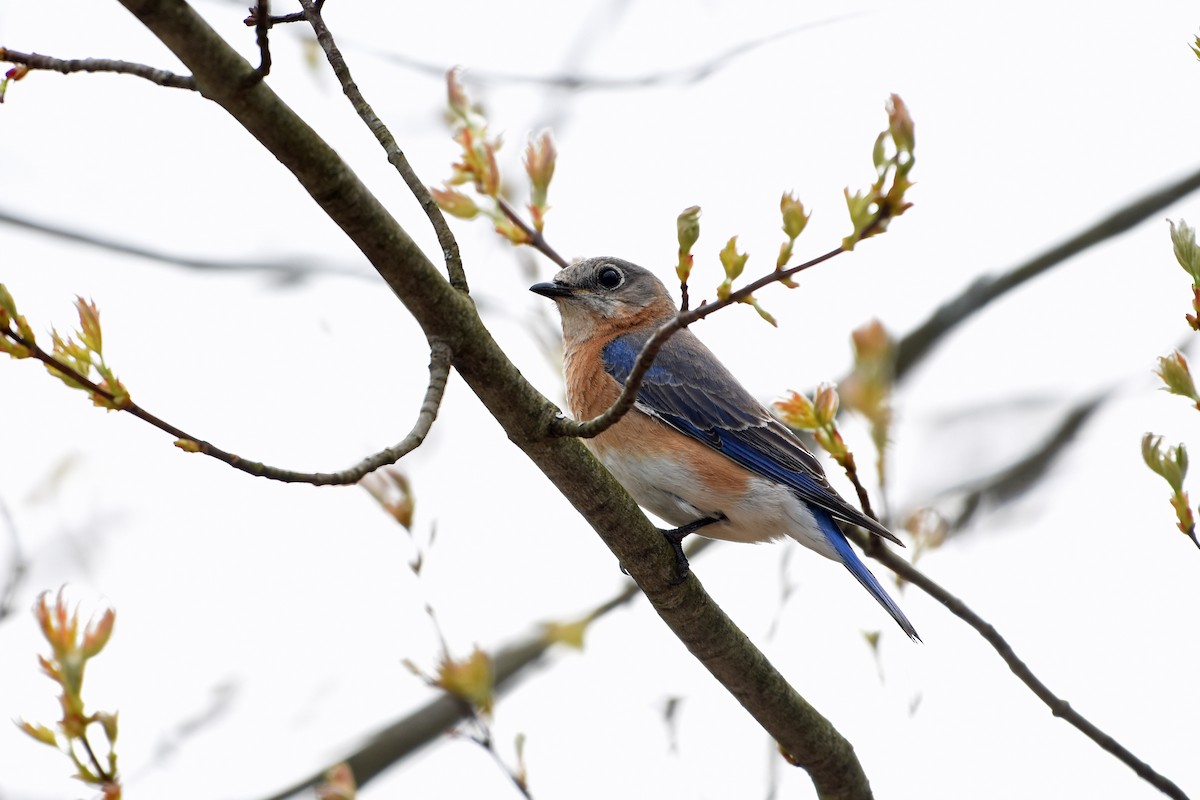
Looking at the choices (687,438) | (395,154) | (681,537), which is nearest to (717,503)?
(687,438)

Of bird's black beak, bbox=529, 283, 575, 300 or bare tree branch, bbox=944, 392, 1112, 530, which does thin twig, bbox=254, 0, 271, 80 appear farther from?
bare tree branch, bbox=944, 392, 1112, 530

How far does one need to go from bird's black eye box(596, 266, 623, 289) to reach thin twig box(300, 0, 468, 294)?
3986 millimetres

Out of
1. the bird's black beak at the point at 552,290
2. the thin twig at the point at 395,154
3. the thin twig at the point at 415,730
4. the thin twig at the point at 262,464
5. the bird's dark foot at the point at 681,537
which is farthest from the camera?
the bird's black beak at the point at 552,290

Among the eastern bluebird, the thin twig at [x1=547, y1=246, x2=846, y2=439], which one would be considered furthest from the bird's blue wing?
the thin twig at [x1=547, y1=246, x2=846, y2=439]

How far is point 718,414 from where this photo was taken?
299 inches

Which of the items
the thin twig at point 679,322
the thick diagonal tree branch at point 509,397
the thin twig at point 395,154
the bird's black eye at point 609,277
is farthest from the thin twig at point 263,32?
the bird's black eye at point 609,277

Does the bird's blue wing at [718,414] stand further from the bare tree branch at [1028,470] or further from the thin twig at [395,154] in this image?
the thin twig at [395,154]

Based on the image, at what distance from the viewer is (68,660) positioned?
10.2 feet

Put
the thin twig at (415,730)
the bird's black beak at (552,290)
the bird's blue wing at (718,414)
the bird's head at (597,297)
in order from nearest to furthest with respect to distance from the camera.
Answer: the thin twig at (415,730), the bird's blue wing at (718,414), the bird's black beak at (552,290), the bird's head at (597,297)

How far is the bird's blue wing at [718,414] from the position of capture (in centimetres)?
Result: 728

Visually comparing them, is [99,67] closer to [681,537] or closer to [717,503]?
[681,537]

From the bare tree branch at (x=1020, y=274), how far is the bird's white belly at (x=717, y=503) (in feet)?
4.31

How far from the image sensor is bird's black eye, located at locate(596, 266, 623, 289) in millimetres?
8180

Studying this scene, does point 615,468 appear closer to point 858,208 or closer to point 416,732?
point 416,732
